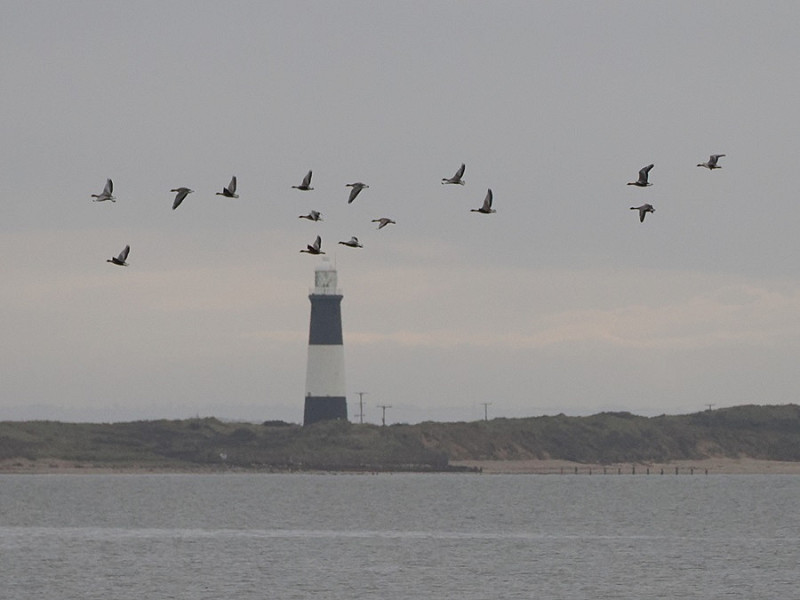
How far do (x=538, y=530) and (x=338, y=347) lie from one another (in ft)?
188

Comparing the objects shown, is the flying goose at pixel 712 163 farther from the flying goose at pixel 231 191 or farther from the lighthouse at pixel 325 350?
the lighthouse at pixel 325 350

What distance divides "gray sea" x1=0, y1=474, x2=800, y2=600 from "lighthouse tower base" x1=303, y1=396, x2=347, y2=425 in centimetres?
1227

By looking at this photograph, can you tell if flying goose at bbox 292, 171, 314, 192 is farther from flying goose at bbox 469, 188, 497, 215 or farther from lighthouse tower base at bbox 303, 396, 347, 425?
lighthouse tower base at bbox 303, 396, 347, 425

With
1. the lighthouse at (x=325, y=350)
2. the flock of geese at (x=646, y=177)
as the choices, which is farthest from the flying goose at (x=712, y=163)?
the lighthouse at (x=325, y=350)

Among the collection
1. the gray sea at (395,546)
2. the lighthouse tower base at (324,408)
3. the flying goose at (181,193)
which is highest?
the lighthouse tower base at (324,408)

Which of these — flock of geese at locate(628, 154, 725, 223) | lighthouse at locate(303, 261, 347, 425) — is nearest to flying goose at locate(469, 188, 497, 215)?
flock of geese at locate(628, 154, 725, 223)

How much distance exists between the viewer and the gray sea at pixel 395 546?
3068 inches

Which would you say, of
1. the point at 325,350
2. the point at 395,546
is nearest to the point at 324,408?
the point at 325,350

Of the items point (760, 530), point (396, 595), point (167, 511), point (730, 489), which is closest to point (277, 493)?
point (167, 511)

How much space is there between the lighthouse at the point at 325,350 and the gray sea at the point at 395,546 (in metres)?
12.1

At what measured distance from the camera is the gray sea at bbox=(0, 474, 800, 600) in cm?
7794

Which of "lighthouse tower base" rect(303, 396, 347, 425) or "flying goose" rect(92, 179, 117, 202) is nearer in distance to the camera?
"flying goose" rect(92, 179, 117, 202)

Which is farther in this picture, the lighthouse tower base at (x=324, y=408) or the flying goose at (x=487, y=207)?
the lighthouse tower base at (x=324, y=408)

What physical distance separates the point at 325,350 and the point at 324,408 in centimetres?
1249
